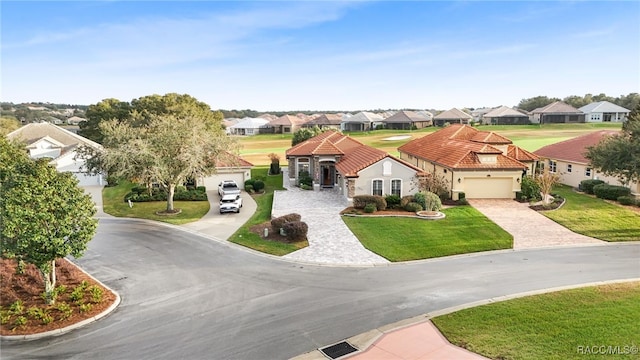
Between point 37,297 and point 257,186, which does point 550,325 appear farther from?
point 257,186

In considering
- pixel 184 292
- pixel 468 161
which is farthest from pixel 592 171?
pixel 184 292

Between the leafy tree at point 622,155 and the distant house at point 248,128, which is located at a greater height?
the distant house at point 248,128

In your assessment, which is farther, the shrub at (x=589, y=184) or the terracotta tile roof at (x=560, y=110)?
the terracotta tile roof at (x=560, y=110)

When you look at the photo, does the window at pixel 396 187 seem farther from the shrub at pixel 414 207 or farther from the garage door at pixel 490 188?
the garage door at pixel 490 188

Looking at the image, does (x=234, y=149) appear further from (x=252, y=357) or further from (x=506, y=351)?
(x=506, y=351)

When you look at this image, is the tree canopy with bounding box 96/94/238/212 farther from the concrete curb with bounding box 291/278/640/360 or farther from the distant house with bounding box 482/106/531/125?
the distant house with bounding box 482/106/531/125

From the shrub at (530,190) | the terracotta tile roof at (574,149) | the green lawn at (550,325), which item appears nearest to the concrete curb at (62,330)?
the green lawn at (550,325)

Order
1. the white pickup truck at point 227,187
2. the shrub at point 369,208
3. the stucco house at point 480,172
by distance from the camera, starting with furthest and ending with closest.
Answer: the white pickup truck at point 227,187, the stucco house at point 480,172, the shrub at point 369,208

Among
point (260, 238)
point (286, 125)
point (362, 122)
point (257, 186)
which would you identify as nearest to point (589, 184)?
point (260, 238)
